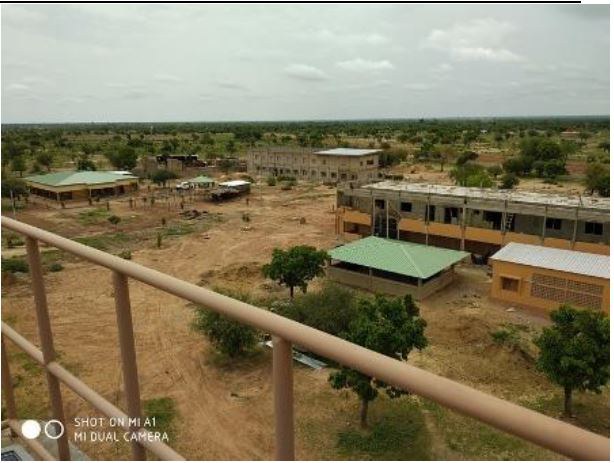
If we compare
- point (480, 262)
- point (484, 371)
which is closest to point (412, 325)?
point (484, 371)

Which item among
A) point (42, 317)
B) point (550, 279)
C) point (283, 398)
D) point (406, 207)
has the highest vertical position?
point (283, 398)

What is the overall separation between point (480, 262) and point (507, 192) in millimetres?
3830

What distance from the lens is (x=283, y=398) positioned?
133 cm

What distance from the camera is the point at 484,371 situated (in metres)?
12.5

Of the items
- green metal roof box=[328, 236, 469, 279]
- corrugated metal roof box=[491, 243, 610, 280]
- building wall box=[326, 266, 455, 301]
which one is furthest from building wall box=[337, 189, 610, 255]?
building wall box=[326, 266, 455, 301]

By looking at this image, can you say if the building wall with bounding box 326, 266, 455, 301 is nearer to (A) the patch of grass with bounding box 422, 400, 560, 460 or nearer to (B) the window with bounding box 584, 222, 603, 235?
(B) the window with bounding box 584, 222, 603, 235

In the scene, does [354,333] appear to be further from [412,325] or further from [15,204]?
[15,204]

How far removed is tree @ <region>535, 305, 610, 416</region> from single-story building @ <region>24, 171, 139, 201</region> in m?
33.5

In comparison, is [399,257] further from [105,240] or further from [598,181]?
[598,181]

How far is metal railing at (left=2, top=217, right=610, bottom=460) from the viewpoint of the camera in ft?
2.98

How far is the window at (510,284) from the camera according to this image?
55.1ft

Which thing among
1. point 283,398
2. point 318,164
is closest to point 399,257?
point 283,398

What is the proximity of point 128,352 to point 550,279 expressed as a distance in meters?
16.2

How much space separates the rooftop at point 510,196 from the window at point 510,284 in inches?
200
